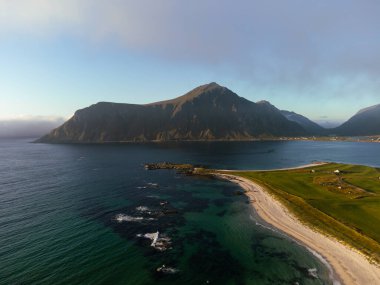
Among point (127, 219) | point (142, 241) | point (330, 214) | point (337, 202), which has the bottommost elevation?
point (142, 241)

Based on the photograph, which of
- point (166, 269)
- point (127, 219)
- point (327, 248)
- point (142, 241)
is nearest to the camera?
point (166, 269)

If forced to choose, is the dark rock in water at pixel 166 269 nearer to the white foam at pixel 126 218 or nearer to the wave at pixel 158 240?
the wave at pixel 158 240

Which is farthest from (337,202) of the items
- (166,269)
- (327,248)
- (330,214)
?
(166,269)

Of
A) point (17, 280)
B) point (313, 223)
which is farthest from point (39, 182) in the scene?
point (313, 223)

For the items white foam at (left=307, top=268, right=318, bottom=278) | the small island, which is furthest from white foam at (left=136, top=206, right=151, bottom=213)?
white foam at (left=307, top=268, right=318, bottom=278)

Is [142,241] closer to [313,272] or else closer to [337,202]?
[313,272]

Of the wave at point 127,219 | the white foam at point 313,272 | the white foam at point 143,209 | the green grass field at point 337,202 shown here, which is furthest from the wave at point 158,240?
the green grass field at point 337,202

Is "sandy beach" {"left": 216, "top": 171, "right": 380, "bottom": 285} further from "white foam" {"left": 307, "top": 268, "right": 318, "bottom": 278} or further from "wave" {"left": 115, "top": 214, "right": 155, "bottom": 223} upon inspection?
"wave" {"left": 115, "top": 214, "right": 155, "bottom": 223}
